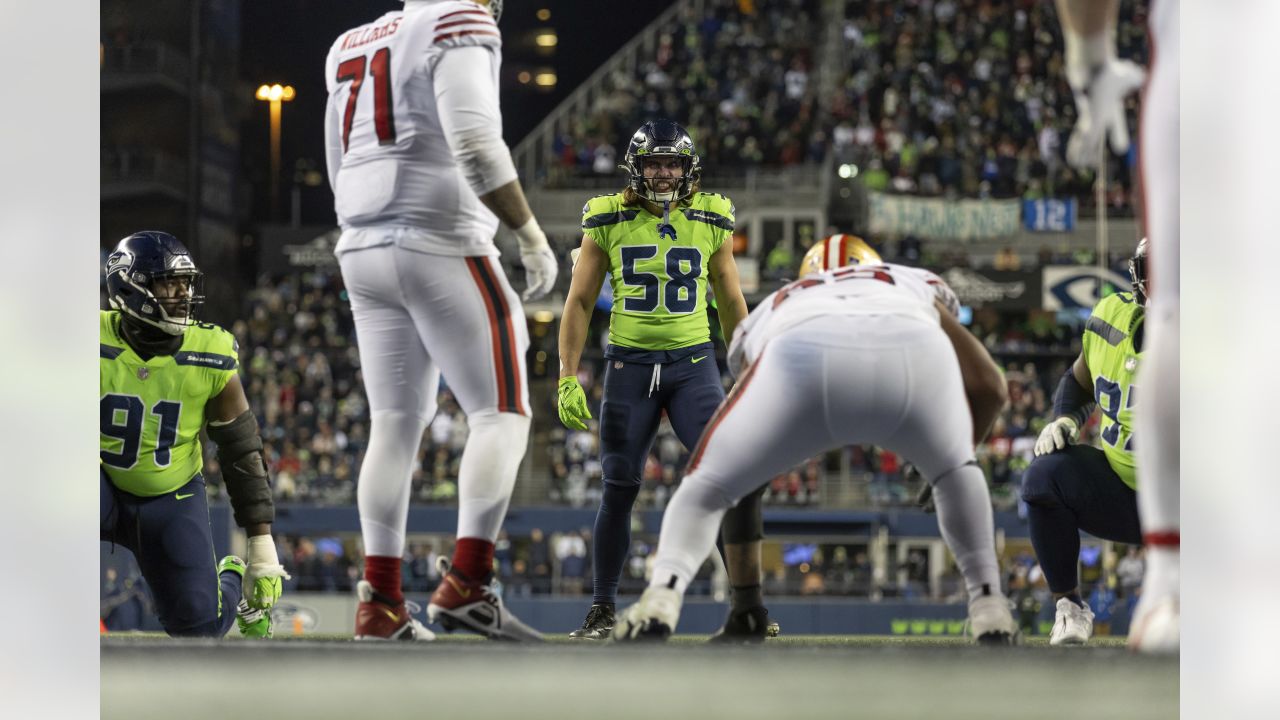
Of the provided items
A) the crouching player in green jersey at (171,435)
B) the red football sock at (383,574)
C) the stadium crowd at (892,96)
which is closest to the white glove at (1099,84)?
the red football sock at (383,574)

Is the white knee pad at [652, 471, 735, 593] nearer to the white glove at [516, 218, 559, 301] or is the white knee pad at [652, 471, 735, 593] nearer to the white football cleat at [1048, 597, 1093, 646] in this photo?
the white glove at [516, 218, 559, 301]

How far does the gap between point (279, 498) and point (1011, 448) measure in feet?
23.7

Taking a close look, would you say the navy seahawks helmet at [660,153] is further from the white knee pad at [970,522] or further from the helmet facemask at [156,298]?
the helmet facemask at [156,298]

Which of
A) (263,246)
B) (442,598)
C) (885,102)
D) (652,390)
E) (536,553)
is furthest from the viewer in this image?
(885,102)

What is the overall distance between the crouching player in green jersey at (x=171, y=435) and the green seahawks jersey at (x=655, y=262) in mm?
1454

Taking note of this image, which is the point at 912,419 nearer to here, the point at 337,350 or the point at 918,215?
the point at 337,350

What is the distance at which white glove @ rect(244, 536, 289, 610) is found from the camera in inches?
199

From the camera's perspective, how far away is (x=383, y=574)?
4.84 meters

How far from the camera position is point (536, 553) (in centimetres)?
1452

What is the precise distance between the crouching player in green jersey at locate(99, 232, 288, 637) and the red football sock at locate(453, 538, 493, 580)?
831mm

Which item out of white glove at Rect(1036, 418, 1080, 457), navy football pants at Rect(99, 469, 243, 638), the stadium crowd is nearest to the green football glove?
navy football pants at Rect(99, 469, 243, 638)
